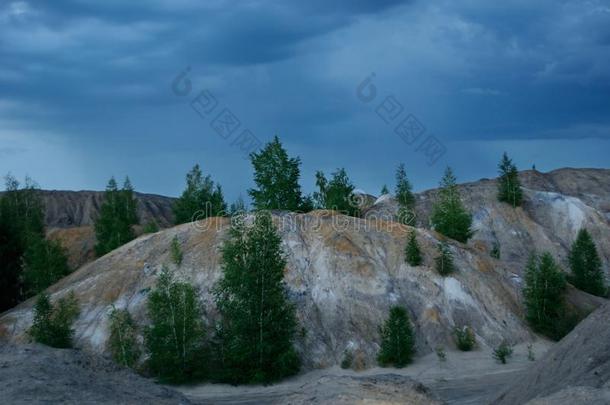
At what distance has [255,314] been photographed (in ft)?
125

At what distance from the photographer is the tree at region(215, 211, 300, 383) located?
37.9 m

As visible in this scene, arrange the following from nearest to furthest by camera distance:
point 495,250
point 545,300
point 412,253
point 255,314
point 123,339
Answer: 1. point 255,314
2. point 123,339
3. point 545,300
4. point 412,253
5. point 495,250

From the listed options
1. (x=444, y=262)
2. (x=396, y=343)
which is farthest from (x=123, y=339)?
(x=444, y=262)

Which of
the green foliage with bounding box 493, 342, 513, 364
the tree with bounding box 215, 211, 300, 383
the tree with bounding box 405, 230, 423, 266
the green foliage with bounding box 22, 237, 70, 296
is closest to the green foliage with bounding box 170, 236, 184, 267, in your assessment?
the tree with bounding box 215, 211, 300, 383

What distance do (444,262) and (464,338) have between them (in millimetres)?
5956

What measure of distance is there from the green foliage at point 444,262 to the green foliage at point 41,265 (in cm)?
2866

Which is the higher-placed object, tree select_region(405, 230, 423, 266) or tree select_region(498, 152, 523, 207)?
tree select_region(498, 152, 523, 207)

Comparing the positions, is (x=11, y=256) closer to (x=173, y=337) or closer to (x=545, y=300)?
(x=173, y=337)

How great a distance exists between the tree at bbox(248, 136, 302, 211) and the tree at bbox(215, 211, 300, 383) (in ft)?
63.3

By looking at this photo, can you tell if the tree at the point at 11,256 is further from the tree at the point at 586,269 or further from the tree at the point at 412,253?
the tree at the point at 586,269

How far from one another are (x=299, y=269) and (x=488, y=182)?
44.0 metres

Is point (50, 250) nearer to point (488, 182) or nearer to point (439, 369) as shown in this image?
point (439, 369)

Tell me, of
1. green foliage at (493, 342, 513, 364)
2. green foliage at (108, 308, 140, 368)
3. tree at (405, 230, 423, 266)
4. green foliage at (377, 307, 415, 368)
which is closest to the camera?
green foliage at (108, 308, 140, 368)

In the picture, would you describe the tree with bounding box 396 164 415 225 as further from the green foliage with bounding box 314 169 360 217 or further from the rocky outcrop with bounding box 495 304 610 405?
the rocky outcrop with bounding box 495 304 610 405
